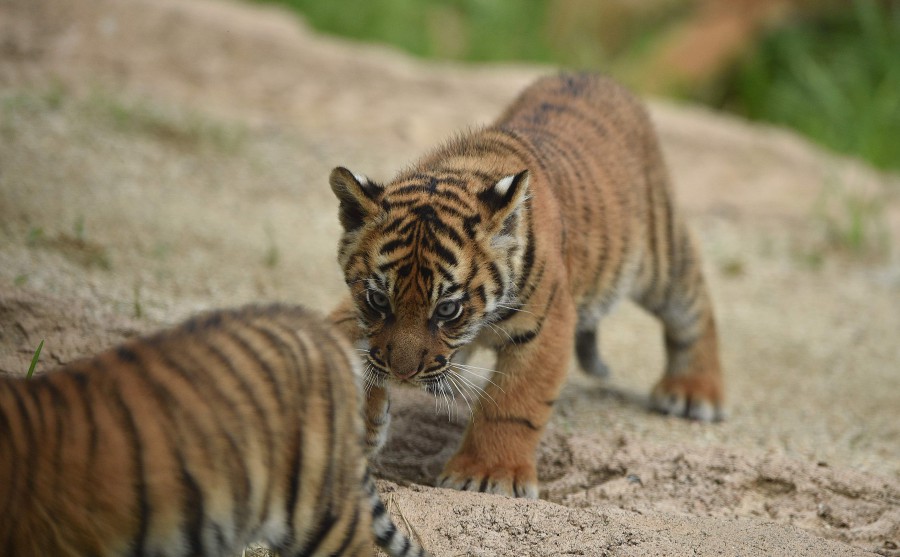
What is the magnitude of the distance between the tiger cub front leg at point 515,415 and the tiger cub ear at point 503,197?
0.54m

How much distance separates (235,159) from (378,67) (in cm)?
255

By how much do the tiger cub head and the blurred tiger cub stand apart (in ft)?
2.05

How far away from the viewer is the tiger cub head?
3707 mm

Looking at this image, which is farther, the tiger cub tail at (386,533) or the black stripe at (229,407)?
the tiger cub tail at (386,533)

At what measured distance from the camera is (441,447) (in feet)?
15.0

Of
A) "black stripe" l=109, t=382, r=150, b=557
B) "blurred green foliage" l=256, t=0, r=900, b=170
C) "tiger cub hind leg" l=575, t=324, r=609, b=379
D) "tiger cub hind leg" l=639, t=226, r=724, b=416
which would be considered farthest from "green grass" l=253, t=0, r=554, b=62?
"black stripe" l=109, t=382, r=150, b=557

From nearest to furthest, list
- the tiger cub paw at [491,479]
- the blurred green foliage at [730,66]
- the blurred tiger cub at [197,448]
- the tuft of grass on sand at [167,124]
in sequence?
the blurred tiger cub at [197,448]
the tiger cub paw at [491,479]
the tuft of grass on sand at [167,124]
the blurred green foliage at [730,66]

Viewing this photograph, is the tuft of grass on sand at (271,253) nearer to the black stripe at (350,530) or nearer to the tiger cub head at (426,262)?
the tiger cub head at (426,262)

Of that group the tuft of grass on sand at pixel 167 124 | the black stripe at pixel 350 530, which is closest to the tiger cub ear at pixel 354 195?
the black stripe at pixel 350 530

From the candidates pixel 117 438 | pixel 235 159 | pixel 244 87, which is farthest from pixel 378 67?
pixel 117 438

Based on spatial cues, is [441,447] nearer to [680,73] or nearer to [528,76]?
[528,76]

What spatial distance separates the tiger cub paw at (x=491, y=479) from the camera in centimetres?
409

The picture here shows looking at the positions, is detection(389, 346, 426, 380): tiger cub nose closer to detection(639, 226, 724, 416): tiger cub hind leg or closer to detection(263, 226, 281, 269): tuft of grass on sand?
detection(639, 226, 724, 416): tiger cub hind leg

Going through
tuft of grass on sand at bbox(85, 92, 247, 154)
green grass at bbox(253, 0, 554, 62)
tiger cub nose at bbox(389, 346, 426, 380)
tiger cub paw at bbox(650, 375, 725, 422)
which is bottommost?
tiger cub nose at bbox(389, 346, 426, 380)
